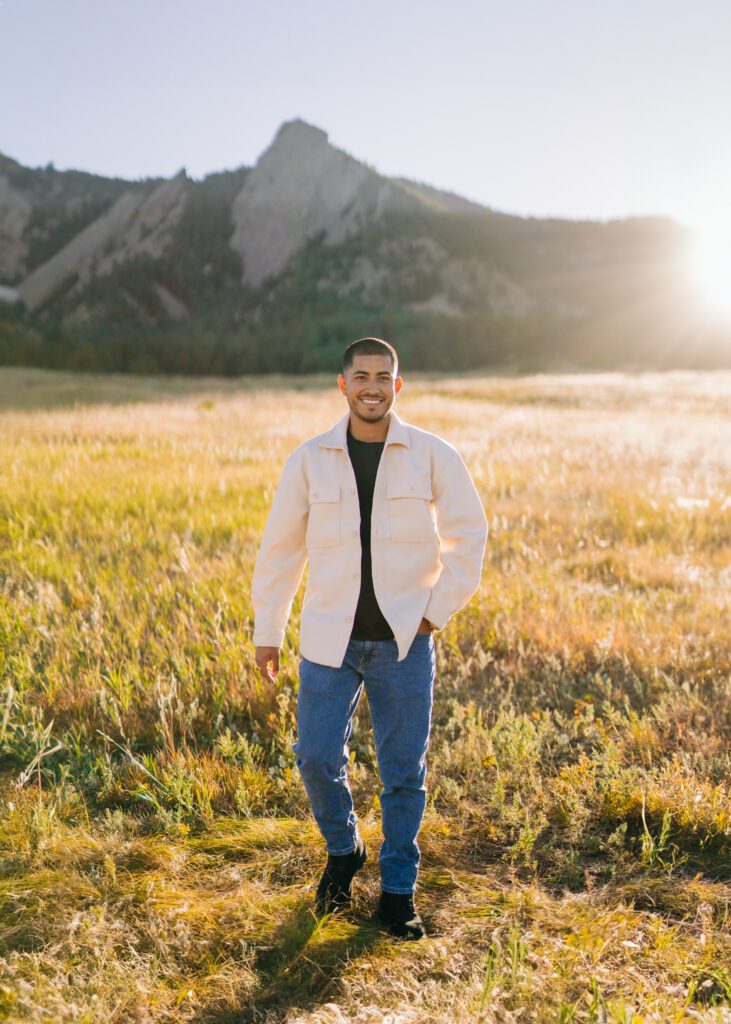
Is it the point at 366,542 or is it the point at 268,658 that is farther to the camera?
the point at 268,658

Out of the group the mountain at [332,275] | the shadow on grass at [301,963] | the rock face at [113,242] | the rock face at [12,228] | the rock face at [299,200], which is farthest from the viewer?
the rock face at [12,228]

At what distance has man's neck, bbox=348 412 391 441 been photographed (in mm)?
2844

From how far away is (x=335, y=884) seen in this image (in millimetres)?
2867

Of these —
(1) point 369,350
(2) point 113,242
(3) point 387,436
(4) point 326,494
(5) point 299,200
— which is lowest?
(4) point 326,494

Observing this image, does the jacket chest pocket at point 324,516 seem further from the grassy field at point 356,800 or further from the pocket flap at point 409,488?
the grassy field at point 356,800

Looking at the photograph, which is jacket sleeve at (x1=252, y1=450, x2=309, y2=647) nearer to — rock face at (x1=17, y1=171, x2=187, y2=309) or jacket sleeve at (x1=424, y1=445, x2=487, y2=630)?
jacket sleeve at (x1=424, y1=445, x2=487, y2=630)

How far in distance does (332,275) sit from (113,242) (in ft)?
105

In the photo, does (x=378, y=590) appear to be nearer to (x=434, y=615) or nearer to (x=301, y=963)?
(x=434, y=615)

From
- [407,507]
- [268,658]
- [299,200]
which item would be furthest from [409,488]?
[299,200]

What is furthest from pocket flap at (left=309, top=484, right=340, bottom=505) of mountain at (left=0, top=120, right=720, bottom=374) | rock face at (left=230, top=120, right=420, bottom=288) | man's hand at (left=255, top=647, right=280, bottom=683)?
rock face at (left=230, top=120, right=420, bottom=288)

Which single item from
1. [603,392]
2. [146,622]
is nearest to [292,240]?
[603,392]

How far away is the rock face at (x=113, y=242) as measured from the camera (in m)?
96.8

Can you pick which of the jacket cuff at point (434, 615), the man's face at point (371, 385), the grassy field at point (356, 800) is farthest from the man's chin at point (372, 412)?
the grassy field at point (356, 800)

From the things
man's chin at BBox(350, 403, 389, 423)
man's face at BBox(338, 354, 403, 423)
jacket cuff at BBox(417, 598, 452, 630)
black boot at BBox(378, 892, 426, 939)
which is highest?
man's face at BBox(338, 354, 403, 423)
